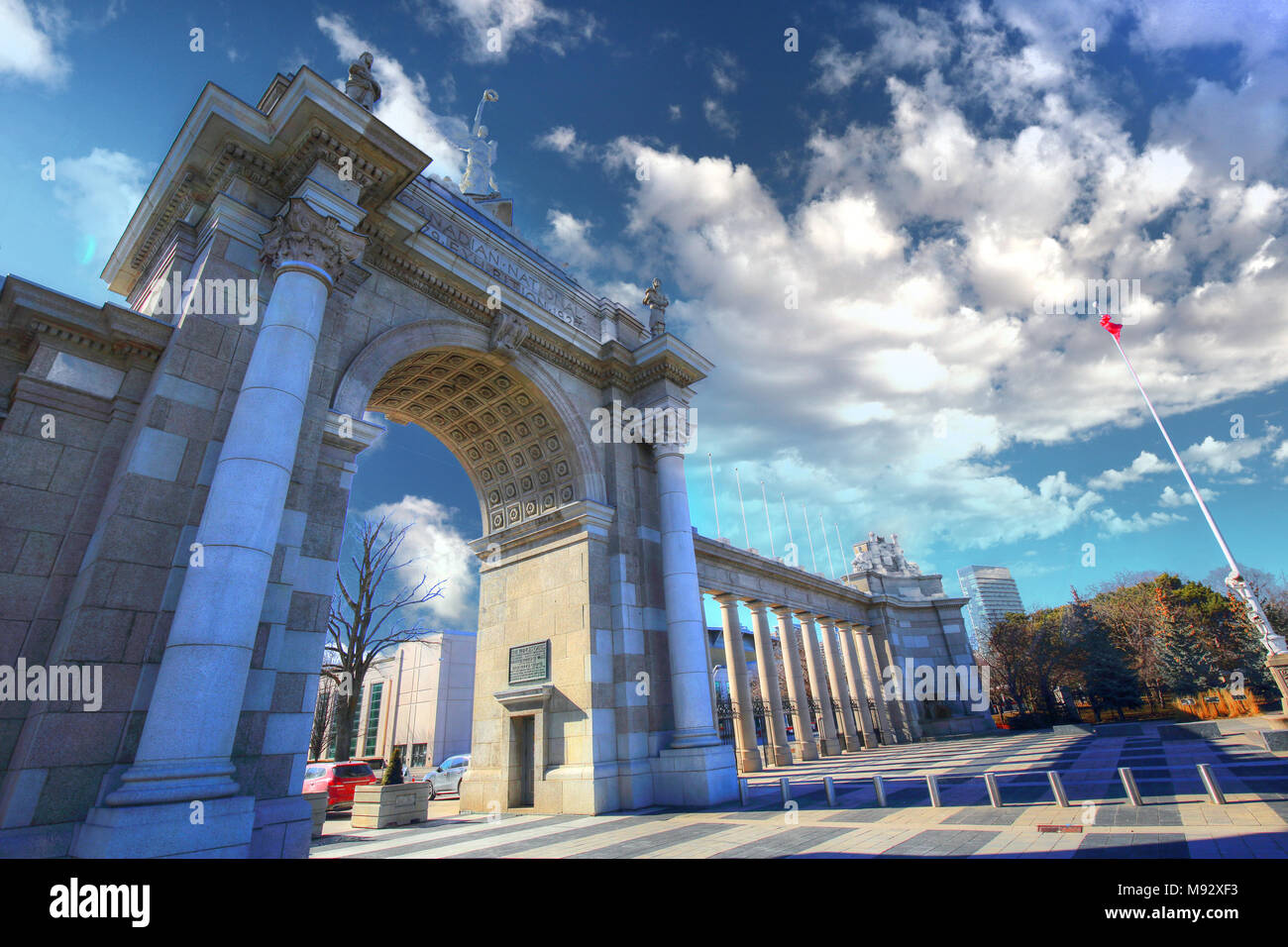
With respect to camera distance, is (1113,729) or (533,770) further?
(1113,729)

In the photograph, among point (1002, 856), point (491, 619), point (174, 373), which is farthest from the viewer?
point (491, 619)

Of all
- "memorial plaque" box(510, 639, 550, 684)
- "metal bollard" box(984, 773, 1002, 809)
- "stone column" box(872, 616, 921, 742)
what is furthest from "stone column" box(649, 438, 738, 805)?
"stone column" box(872, 616, 921, 742)

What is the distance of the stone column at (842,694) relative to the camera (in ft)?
109

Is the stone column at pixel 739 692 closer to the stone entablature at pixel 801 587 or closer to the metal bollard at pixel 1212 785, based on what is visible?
the stone entablature at pixel 801 587

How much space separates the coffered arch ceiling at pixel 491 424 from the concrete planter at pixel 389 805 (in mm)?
7958

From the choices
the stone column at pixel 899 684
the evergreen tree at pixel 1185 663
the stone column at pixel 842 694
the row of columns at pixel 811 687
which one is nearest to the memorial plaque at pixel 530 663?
the row of columns at pixel 811 687

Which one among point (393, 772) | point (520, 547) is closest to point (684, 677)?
point (520, 547)

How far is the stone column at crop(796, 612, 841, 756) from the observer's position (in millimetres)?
31516

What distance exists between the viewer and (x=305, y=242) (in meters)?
11.0

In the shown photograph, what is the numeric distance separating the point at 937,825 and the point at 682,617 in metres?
8.15

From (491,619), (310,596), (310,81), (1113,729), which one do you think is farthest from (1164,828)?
(1113,729)

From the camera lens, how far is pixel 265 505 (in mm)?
9086
